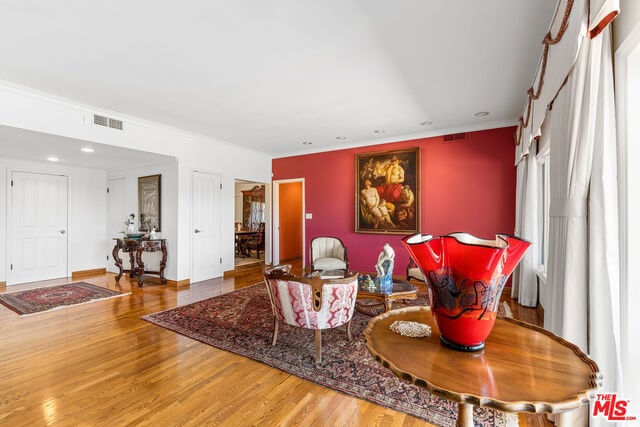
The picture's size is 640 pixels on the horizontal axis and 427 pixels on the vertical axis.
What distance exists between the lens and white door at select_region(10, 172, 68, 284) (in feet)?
17.6

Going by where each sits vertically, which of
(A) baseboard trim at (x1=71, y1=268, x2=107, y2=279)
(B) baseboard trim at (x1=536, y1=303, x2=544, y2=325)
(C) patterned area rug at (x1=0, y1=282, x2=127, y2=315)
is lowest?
(B) baseboard trim at (x1=536, y1=303, x2=544, y2=325)

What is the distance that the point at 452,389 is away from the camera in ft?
2.46

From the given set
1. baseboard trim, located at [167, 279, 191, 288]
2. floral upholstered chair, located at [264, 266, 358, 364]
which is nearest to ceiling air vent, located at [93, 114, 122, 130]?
baseboard trim, located at [167, 279, 191, 288]

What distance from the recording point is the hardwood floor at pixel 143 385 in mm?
1855

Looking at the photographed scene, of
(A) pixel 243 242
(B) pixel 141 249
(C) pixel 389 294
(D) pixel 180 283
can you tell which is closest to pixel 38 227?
(B) pixel 141 249

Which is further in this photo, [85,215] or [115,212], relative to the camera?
[115,212]

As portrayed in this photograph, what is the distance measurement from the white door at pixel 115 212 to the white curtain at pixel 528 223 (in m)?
6.99

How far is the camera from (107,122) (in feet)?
13.5

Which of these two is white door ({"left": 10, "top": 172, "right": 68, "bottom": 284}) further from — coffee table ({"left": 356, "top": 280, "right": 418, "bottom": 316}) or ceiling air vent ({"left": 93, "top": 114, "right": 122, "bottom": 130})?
coffee table ({"left": 356, "top": 280, "right": 418, "bottom": 316})

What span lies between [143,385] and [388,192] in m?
4.58

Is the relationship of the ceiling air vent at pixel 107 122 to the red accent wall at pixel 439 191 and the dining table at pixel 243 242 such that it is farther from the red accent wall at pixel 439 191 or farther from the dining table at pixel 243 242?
the dining table at pixel 243 242

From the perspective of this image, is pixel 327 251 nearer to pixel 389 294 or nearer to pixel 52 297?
pixel 389 294

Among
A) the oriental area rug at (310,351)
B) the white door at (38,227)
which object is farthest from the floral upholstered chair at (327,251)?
the white door at (38,227)

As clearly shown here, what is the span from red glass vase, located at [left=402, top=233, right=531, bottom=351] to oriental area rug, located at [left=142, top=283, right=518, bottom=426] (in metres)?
1.27
